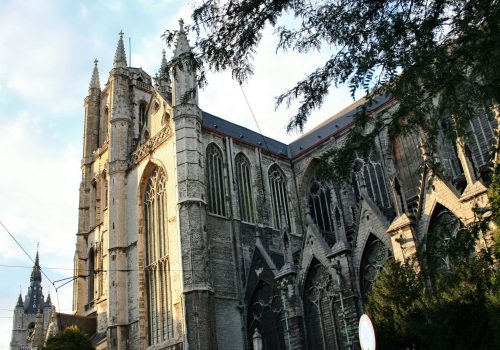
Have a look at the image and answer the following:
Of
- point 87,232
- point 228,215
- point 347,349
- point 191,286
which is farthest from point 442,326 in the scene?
point 87,232

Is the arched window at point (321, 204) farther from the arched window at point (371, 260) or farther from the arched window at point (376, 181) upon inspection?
the arched window at point (371, 260)

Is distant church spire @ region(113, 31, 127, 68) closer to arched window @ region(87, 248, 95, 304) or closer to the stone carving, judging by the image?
the stone carving

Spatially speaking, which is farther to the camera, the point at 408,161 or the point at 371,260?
the point at 408,161

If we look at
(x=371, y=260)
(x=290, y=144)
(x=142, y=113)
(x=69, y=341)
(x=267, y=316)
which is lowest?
(x=267, y=316)

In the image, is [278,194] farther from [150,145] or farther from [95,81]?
[95,81]

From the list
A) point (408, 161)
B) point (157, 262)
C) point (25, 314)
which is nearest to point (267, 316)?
point (157, 262)

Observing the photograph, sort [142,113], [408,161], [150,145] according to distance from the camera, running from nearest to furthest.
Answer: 1. [408,161]
2. [150,145]
3. [142,113]

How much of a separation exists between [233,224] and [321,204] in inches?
281

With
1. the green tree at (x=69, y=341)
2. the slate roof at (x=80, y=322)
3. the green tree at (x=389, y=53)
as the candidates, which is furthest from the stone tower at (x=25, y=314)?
the green tree at (x=389, y=53)

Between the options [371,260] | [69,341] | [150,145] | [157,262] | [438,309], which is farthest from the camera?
[150,145]

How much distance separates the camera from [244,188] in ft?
97.5

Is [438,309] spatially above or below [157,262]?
below

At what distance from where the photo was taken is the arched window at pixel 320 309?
2192cm

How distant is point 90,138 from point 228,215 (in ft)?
56.2
